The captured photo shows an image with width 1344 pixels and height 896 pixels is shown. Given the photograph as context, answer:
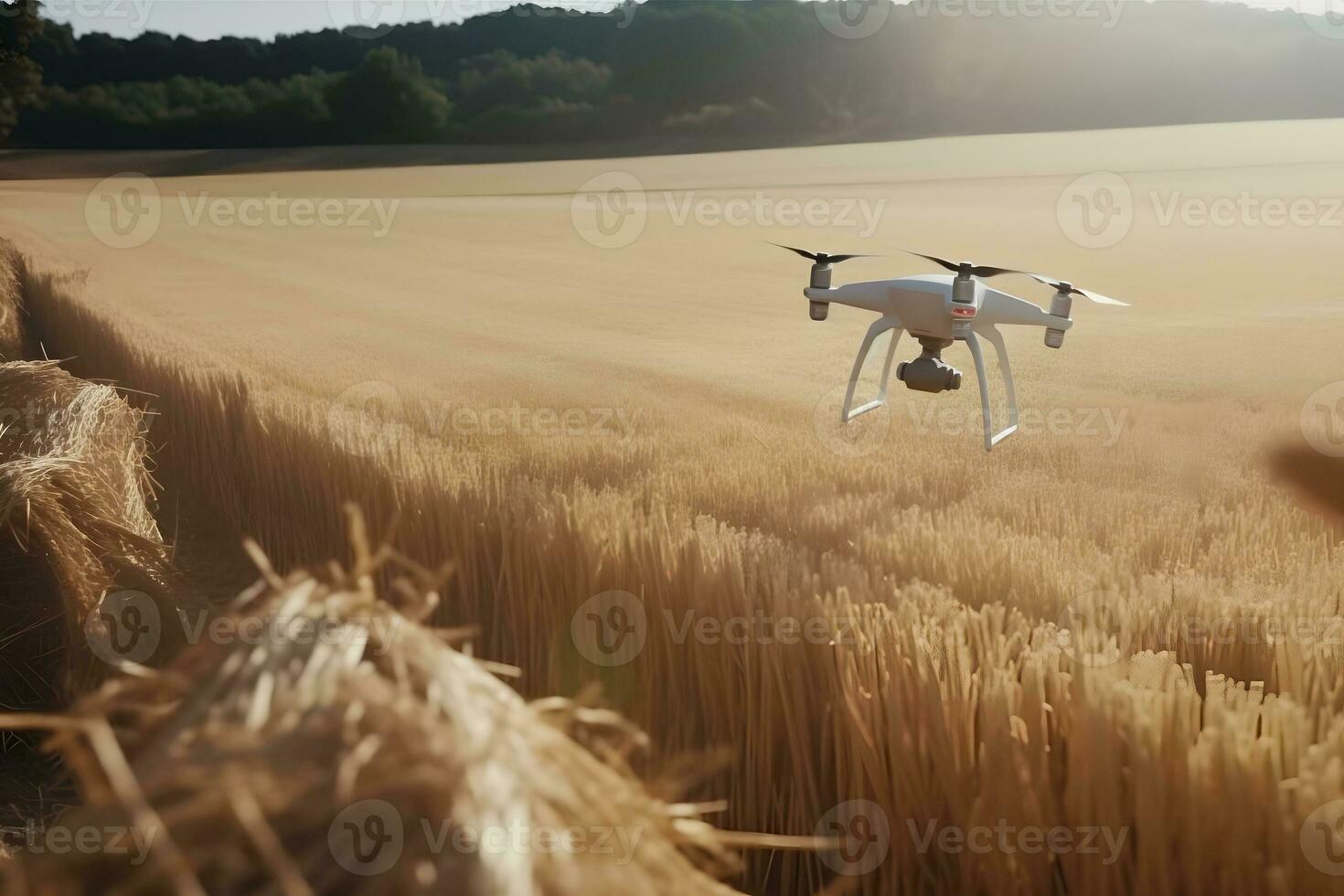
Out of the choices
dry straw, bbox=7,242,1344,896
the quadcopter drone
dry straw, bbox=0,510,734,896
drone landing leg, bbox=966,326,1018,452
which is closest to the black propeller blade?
the quadcopter drone

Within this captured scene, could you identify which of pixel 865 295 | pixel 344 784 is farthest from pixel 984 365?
pixel 344 784

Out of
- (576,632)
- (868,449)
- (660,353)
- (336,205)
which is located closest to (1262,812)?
(576,632)

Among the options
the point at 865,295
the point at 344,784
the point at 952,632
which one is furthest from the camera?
the point at 865,295

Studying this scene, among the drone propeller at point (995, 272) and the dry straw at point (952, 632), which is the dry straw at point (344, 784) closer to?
the dry straw at point (952, 632)

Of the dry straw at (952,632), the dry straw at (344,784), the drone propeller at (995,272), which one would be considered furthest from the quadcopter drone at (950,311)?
the dry straw at (344,784)

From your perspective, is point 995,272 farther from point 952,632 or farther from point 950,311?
point 952,632

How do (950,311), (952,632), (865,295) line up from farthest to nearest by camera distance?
(865,295), (950,311), (952,632)

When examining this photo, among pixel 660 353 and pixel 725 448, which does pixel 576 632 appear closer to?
pixel 725 448

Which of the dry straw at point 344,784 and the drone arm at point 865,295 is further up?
the drone arm at point 865,295

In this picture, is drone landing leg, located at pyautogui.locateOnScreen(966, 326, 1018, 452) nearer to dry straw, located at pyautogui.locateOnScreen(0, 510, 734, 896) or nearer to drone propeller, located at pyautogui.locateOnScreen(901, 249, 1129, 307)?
drone propeller, located at pyautogui.locateOnScreen(901, 249, 1129, 307)
